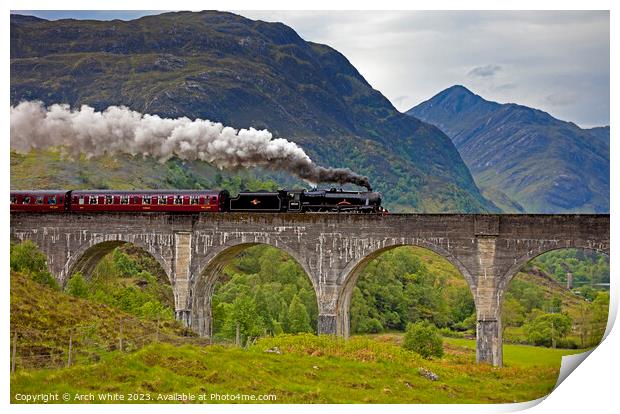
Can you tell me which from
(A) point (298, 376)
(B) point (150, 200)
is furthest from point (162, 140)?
(A) point (298, 376)

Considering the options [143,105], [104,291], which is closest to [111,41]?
[143,105]

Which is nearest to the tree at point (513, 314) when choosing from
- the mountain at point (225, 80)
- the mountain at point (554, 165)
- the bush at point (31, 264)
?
the mountain at point (554, 165)

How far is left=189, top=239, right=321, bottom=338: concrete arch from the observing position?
51531 mm

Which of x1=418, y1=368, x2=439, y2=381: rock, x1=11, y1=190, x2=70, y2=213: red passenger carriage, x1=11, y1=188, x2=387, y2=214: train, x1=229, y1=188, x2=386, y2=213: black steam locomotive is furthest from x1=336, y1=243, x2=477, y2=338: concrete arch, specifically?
x1=11, y1=190, x2=70, y2=213: red passenger carriage

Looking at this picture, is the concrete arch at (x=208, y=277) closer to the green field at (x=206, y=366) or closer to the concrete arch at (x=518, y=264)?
the green field at (x=206, y=366)

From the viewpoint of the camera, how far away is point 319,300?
164 ft

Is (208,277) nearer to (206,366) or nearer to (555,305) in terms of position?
(206,366)

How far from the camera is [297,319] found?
76250mm

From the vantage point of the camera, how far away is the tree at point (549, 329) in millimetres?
86750

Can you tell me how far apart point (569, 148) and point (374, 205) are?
108540mm

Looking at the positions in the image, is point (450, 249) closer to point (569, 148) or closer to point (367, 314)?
point (367, 314)

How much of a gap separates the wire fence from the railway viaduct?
959 centimetres

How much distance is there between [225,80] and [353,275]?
4330 inches

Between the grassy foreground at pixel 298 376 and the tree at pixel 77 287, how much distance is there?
1199cm
